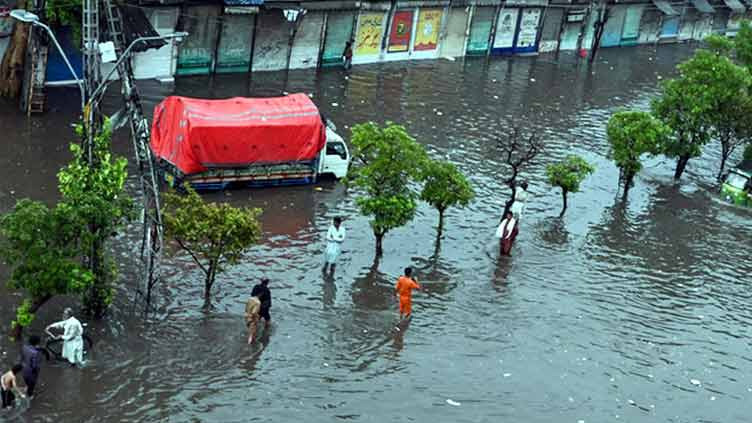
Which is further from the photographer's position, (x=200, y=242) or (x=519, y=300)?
(x=519, y=300)

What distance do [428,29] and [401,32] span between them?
1963 mm

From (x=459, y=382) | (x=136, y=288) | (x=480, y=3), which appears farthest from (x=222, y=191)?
(x=480, y=3)

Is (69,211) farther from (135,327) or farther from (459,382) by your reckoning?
(459,382)

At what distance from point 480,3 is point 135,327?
3470 centimetres

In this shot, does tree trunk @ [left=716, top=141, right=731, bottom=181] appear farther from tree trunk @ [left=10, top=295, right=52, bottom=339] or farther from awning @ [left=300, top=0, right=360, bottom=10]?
tree trunk @ [left=10, top=295, right=52, bottom=339]

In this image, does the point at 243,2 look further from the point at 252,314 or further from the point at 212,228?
the point at 252,314

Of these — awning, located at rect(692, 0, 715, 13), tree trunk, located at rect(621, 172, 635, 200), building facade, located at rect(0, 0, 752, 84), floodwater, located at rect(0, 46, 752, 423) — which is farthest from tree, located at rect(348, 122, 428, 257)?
awning, located at rect(692, 0, 715, 13)

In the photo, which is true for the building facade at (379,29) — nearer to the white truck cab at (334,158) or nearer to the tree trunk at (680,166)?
the white truck cab at (334,158)

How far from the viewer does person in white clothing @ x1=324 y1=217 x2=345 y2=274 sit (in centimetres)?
2322

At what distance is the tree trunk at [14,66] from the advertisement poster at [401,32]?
18895 mm

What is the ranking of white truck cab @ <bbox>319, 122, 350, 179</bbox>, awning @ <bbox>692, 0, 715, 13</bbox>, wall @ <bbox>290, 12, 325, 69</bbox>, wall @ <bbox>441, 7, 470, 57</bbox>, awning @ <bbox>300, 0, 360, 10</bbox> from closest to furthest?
1. white truck cab @ <bbox>319, 122, 350, 179</bbox>
2. awning @ <bbox>300, 0, 360, 10</bbox>
3. wall @ <bbox>290, 12, 325, 69</bbox>
4. wall @ <bbox>441, 7, 470, 57</bbox>
5. awning @ <bbox>692, 0, 715, 13</bbox>

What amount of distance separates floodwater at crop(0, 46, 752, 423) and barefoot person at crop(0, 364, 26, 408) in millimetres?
254

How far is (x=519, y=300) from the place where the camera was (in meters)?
23.4

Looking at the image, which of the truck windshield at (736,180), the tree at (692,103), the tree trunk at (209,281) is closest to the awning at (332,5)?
the tree at (692,103)
